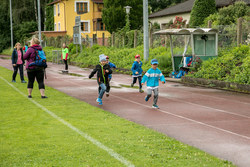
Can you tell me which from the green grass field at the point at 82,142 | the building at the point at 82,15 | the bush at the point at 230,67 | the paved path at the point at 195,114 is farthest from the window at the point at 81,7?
the green grass field at the point at 82,142

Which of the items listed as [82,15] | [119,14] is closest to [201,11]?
[119,14]

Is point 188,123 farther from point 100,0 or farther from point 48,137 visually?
point 100,0

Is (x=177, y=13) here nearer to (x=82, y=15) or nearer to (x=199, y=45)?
(x=199, y=45)

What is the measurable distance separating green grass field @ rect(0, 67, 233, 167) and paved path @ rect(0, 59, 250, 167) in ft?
1.54

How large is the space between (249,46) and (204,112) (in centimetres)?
791

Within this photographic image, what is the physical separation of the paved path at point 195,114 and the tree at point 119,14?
27917mm

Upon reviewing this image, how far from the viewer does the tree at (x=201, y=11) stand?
29.6 m

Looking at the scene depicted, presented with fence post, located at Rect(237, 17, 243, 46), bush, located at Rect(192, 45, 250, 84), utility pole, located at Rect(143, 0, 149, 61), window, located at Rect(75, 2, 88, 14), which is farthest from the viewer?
window, located at Rect(75, 2, 88, 14)

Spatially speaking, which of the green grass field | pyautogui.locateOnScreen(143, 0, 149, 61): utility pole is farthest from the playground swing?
the green grass field

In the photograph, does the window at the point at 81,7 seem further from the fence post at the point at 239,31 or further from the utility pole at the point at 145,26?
the fence post at the point at 239,31

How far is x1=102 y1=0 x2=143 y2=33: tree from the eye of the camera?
43.5 m

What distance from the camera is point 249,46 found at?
17.3 meters

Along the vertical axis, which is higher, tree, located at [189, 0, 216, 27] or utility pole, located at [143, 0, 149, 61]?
tree, located at [189, 0, 216, 27]

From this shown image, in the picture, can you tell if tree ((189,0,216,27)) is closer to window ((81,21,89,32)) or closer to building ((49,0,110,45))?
building ((49,0,110,45))
